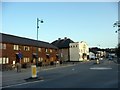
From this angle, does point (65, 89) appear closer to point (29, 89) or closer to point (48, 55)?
point (29, 89)

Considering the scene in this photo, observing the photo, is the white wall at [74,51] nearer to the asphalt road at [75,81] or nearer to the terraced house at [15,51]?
the terraced house at [15,51]

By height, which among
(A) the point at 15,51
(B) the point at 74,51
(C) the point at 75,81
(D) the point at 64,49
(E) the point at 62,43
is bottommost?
(C) the point at 75,81

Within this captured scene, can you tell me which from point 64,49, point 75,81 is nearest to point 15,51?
point 75,81

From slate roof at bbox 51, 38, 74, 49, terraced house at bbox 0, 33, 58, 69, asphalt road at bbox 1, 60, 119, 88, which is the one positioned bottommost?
asphalt road at bbox 1, 60, 119, 88

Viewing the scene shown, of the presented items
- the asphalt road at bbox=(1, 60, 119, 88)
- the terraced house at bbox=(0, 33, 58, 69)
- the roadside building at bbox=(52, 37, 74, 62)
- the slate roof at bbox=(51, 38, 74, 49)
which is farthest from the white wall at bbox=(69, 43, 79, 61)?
the asphalt road at bbox=(1, 60, 119, 88)

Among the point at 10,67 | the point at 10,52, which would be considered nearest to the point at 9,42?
the point at 10,52

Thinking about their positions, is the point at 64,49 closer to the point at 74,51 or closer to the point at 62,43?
the point at 62,43

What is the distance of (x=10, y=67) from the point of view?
166 feet

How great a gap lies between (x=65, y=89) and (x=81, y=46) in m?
113

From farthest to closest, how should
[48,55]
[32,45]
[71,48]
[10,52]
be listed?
[71,48] < [48,55] < [32,45] < [10,52]

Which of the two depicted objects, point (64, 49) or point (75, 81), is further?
point (64, 49)

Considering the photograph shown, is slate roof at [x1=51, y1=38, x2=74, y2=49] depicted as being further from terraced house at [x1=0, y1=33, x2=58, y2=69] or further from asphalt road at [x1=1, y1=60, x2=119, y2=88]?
asphalt road at [x1=1, y1=60, x2=119, y2=88]

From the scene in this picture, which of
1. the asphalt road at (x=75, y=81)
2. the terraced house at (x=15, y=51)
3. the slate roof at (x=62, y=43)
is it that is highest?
the slate roof at (x=62, y=43)

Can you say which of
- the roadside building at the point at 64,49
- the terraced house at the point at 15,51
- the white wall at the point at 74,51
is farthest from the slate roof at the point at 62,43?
the terraced house at the point at 15,51
